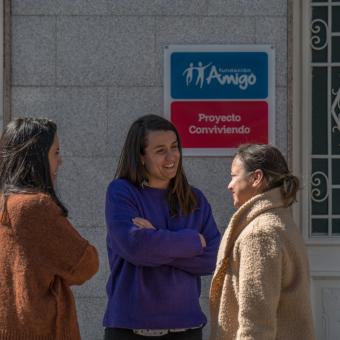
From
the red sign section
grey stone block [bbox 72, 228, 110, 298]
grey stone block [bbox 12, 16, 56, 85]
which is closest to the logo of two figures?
the red sign section

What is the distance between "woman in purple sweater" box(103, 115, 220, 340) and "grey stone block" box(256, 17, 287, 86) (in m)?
1.87

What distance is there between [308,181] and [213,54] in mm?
1098

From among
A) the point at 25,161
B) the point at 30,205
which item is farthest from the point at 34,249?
the point at 25,161

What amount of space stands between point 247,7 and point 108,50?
39.0 inches

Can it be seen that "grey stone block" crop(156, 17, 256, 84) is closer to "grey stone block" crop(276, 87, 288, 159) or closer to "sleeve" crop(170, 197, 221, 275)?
"grey stone block" crop(276, 87, 288, 159)

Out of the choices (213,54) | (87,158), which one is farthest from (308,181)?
(87,158)

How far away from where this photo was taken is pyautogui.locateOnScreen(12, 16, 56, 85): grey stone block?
567cm

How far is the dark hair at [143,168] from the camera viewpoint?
392cm

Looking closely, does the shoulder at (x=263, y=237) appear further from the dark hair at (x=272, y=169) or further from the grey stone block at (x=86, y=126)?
the grey stone block at (x=86, y=126)

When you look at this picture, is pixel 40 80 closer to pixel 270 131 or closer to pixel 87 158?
pixel 87 158

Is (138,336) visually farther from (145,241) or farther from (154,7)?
(154,7)

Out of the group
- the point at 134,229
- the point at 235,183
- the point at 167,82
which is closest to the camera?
the point at 235,183

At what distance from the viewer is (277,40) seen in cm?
566

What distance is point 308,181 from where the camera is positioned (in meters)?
5.78
